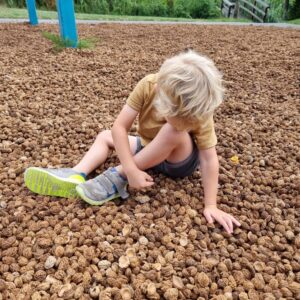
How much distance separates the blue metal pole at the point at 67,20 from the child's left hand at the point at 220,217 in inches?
151

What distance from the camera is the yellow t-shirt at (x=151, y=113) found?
5.90 ft

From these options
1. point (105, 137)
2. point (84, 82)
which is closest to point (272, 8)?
point (84, 82)

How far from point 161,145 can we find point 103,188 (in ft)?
1.22

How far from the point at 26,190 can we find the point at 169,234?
2.59ft

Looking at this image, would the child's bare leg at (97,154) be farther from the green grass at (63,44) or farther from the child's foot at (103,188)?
the green grass at (63,44)

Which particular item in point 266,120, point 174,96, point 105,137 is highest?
point 174,96

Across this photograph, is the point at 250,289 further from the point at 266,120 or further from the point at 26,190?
the point at 266,120

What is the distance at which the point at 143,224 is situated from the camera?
1.77m

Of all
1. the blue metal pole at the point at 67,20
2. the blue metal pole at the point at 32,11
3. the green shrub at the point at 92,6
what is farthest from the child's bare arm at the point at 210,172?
the green shrub at the point at 92,6

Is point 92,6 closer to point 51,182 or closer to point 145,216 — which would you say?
point 51,182

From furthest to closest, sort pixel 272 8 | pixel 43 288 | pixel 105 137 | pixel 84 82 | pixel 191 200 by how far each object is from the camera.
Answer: pixel 272 8 < pixel 84 82 < pixel 105 137 < pixel 191 200 < pixel 43 288

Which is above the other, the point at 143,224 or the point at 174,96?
the point at 174,96

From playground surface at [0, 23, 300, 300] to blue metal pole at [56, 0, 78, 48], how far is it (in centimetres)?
155

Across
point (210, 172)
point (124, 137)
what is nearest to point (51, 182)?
point (124, 137)
